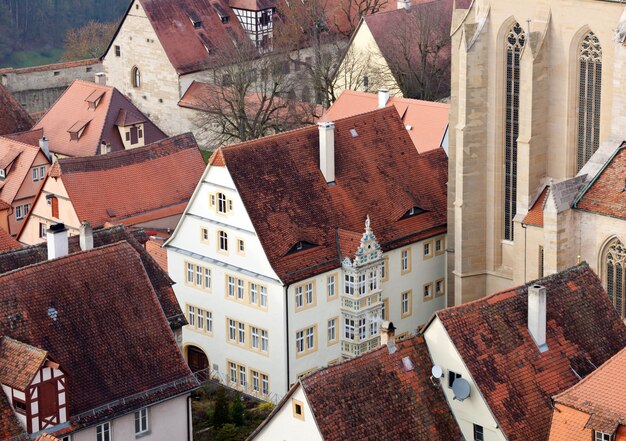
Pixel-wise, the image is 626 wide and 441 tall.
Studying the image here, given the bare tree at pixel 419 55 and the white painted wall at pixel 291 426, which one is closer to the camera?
the white painted wall at pixel 291 426

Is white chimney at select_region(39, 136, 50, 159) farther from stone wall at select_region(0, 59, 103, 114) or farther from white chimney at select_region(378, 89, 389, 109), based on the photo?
stone wall at select_region(0, 59, 103, 114)

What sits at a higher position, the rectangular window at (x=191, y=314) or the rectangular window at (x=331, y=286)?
the rectangular window at (x=331, y=286)

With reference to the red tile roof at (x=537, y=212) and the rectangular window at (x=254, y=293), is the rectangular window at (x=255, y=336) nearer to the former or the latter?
the rectangular window at (x=254, y=293)

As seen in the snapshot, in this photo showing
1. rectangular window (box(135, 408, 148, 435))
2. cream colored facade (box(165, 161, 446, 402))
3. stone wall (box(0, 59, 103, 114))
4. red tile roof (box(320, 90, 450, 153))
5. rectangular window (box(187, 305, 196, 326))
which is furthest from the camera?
stone wall (box(0, 59, 103, 114))

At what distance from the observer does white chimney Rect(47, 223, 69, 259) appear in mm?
62656

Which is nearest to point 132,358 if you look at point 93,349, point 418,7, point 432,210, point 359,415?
point 93,349

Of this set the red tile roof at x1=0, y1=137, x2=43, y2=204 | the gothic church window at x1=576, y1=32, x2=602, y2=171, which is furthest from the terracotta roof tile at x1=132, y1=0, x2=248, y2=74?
the gothic church window at x1=576, y1=32, x2=602, y2=171

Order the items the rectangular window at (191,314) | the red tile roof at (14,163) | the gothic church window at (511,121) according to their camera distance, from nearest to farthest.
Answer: the gothic church window at (511,121), the rectangular window at (191,314), the red tile roof at (14,163)

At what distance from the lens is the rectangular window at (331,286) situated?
236 ft

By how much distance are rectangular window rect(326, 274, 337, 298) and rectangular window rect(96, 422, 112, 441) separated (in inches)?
646

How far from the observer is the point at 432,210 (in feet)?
253

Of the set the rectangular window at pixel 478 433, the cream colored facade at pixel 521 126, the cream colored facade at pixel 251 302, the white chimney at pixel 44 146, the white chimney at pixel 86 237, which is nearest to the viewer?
the rectangular window at pixel 478 433

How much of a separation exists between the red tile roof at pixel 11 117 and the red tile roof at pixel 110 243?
3381 centimetres

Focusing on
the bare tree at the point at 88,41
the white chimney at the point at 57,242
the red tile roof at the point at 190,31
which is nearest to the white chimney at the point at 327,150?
the white chimney at the point at 57,242
